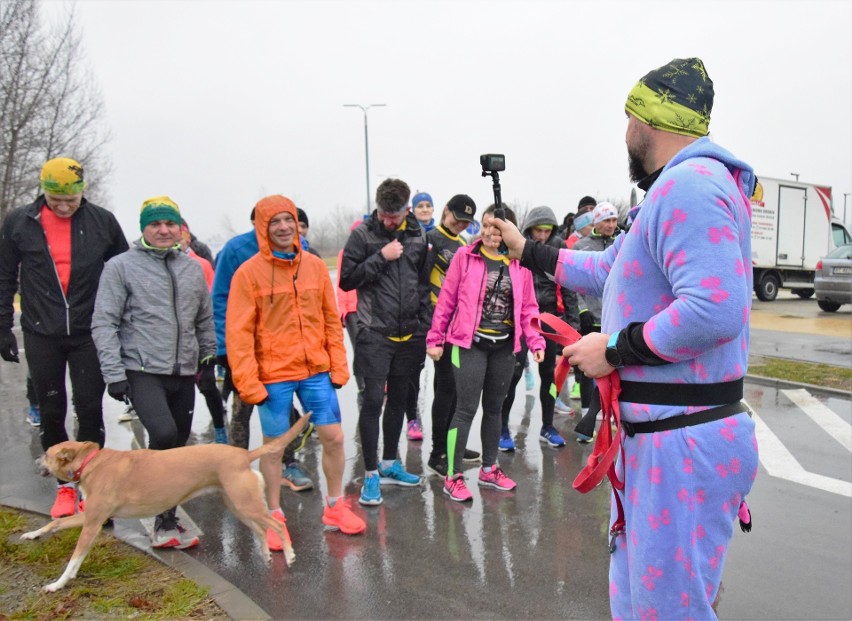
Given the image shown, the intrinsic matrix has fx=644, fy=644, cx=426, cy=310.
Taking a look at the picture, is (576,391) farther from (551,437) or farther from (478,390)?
(478,390)

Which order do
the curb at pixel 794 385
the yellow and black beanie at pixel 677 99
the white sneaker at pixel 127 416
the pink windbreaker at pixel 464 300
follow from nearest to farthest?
the yellow and black beanie at pixel 677 99, the pink windbreaker at pixel 464 300, the white sneaker at pixel 127 416, the curb at pixel 794 385

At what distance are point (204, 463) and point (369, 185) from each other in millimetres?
32732

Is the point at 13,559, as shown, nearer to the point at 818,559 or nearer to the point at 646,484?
the point at 646,484

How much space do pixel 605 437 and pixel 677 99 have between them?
1061 millimetres

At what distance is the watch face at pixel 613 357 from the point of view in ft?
6.15

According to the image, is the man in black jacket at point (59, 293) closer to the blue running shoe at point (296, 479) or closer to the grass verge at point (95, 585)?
the grass verge at point (95, 585)

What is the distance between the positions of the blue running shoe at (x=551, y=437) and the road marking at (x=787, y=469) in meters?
1.63

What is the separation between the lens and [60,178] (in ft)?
13.1

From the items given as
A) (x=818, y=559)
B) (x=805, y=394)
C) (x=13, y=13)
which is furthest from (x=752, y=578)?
(x=13, y=13)

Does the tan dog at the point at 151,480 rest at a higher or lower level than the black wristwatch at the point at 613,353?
lower

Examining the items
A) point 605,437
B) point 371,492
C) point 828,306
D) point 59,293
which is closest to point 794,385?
point 371,492

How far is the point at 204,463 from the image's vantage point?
3.45 m

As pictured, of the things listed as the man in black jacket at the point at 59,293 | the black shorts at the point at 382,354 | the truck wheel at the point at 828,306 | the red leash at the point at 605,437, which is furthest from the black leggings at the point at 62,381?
the truck wheel at the point at 828,306

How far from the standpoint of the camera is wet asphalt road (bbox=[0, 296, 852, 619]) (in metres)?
3.29
